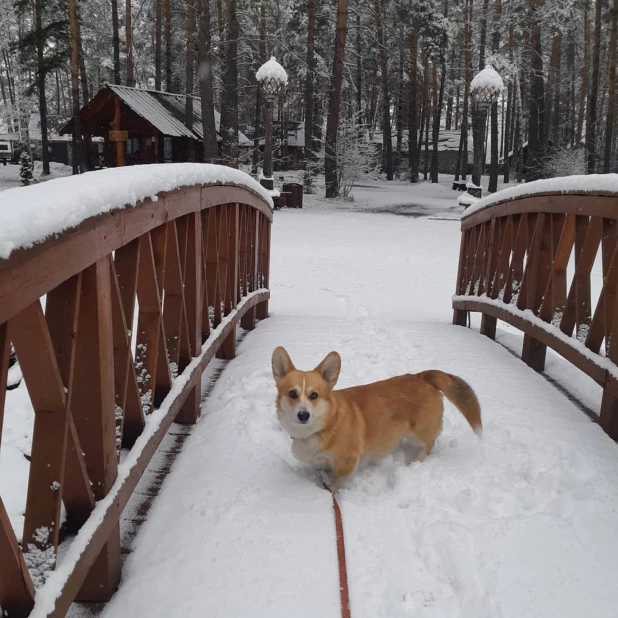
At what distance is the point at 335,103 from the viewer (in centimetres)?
2308

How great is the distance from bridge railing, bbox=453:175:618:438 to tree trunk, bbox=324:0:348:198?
1726 cm

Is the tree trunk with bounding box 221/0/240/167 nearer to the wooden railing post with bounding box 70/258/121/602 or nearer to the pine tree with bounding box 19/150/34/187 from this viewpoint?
the pine tree with bounding box 19/150/34/187

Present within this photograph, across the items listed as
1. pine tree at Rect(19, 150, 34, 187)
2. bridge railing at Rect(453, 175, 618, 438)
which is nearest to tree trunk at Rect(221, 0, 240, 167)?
pine tree at Rect(19, 150, 34, 187)

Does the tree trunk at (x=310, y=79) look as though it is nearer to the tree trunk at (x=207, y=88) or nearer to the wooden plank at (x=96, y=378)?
the tree trunk at (x=207, y=88)

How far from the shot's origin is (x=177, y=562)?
7.95ft

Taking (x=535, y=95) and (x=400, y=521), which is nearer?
(x=400, y=521)

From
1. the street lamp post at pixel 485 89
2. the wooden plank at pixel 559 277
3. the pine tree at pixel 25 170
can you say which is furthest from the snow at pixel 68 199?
the pine tree at pixel 25 170

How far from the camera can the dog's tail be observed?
336cm

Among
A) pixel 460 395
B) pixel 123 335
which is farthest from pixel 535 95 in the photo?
pixel 123 335

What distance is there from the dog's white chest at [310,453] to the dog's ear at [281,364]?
35 centimetres

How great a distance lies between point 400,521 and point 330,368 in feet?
2.73

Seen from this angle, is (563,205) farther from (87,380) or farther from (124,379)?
(87,380)

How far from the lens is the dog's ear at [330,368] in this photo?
3.12 meters

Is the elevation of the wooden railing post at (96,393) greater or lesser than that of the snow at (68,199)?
lesser
